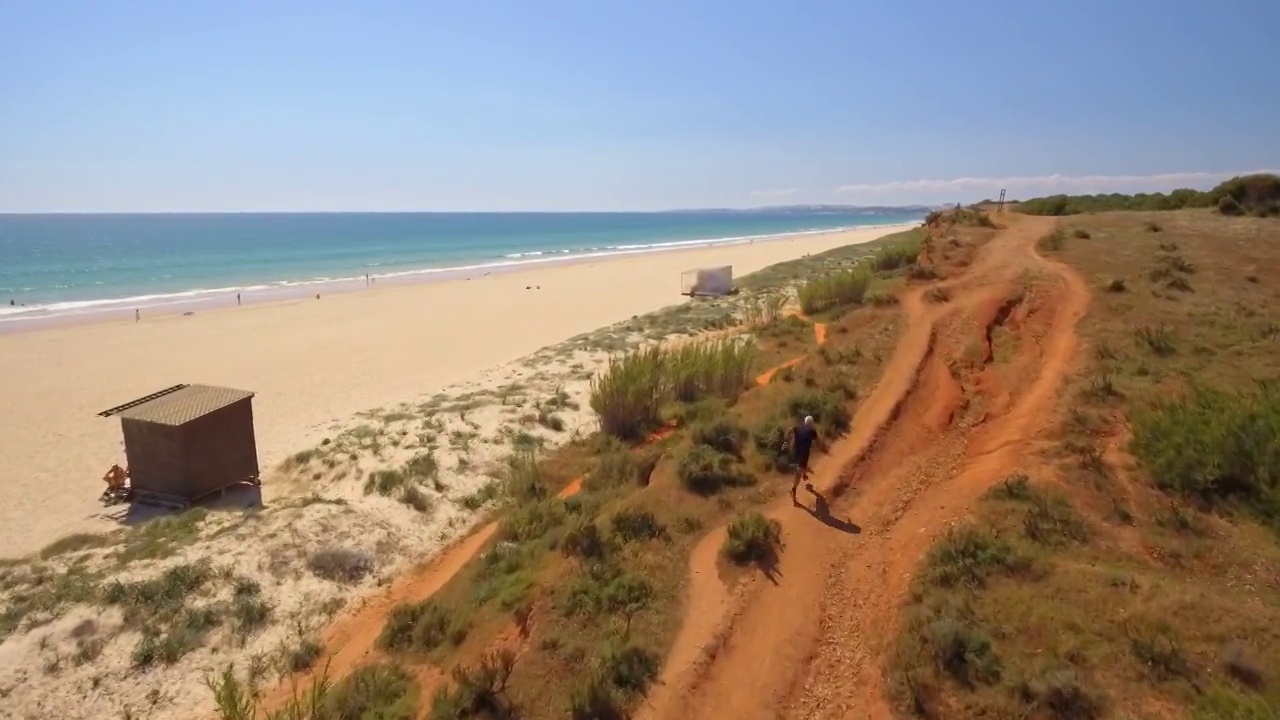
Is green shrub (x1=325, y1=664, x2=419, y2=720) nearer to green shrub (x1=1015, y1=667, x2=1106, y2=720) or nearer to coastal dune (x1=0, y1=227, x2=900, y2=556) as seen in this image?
green shrub (x1=1015, y1=667, x2=1106, y2=720)

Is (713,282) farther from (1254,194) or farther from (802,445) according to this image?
(802,445)

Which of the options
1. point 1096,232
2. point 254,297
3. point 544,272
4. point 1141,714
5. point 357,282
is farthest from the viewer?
point 544,272

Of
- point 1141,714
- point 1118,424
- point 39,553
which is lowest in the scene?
point 39,553

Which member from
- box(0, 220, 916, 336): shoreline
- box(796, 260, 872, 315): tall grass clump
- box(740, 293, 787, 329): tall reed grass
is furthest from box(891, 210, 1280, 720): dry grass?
box(0, 220, 916, 336): shoreline

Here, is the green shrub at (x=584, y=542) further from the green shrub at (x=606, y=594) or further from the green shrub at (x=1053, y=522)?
the green shrub at (x=1053, y=522)

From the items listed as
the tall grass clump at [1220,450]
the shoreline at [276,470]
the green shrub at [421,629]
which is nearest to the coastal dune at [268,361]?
the shoreline at [276,470]

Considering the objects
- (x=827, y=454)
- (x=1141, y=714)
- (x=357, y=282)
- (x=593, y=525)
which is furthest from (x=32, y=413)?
(x=357, y=282)

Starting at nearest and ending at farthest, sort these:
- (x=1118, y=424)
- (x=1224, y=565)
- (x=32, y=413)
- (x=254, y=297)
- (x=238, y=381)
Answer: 1. (x=1224, y=565)
2. (x=1118, y=424)
3. (x=32, y=413)
4. (x=238, y=381)
5. (x=254, y=297)

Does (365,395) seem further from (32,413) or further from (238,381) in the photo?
(32,413)
